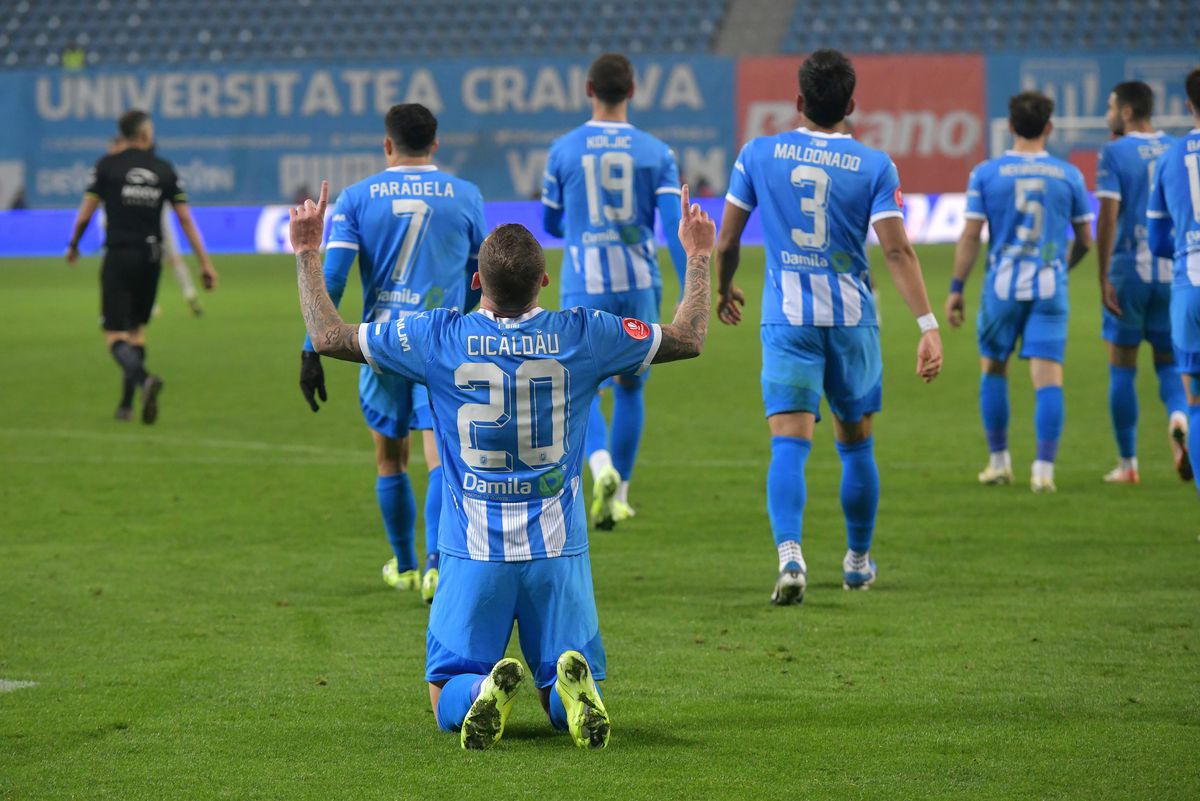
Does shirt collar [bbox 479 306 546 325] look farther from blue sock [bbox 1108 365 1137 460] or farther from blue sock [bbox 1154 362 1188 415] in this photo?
blue sock [bbox 1108 365 1137 460]

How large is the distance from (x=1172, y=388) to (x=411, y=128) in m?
4.51

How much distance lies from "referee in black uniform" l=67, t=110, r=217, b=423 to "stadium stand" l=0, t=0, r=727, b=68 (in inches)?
802

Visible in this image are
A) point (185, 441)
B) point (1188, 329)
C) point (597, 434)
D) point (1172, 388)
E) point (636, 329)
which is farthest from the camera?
point (185, 441)

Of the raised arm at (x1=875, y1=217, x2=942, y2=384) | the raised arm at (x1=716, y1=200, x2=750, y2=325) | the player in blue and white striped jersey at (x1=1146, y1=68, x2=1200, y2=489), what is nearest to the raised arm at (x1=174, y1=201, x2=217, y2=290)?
the raised arm at (x1=716, y1=200, x2=750, y2=325)

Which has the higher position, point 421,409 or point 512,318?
point 512,318

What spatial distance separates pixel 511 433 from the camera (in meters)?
4.10

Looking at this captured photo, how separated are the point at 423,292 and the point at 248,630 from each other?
1334 millimetres

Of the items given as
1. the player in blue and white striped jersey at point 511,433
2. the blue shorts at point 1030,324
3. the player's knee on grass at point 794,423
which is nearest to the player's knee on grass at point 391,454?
the player's knee on grass at point 794,423

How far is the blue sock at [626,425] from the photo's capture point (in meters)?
8.00

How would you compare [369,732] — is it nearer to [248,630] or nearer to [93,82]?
[248,630]

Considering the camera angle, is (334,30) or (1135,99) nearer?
(1135,99)

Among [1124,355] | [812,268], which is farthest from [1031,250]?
[812,268]

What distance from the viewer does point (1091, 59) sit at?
93.8ft

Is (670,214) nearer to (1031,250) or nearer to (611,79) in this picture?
(611,79)
